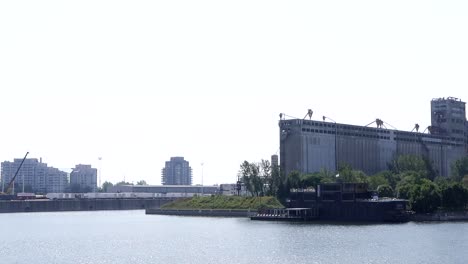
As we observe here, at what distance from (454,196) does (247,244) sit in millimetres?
68789

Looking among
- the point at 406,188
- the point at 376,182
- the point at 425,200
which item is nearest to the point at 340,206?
the point at 425,200

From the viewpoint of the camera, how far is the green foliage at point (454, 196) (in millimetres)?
159050

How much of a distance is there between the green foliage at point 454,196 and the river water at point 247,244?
1994 cm

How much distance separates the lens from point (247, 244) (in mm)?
105625

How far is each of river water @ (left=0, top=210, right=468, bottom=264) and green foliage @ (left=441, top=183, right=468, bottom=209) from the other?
19944 millimetres

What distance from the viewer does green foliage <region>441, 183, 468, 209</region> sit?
159050 mm

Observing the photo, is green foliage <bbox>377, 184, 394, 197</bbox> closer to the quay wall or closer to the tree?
the tree

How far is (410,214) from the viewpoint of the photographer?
15312cm

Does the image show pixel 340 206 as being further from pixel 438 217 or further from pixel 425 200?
pixel 438 217

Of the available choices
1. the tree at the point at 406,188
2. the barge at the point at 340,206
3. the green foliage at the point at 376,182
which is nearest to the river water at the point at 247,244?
the barge at the point at 340,206

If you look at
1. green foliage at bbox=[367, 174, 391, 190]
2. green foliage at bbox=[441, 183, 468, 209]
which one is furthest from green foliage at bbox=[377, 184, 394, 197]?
green foliage at bbox=[441, 183, 468, 209]

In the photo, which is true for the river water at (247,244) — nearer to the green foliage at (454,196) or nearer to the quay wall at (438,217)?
the quay wall at (438,217)

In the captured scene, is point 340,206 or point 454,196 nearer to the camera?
point 340,206

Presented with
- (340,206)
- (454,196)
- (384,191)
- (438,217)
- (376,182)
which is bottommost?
(438,217)
